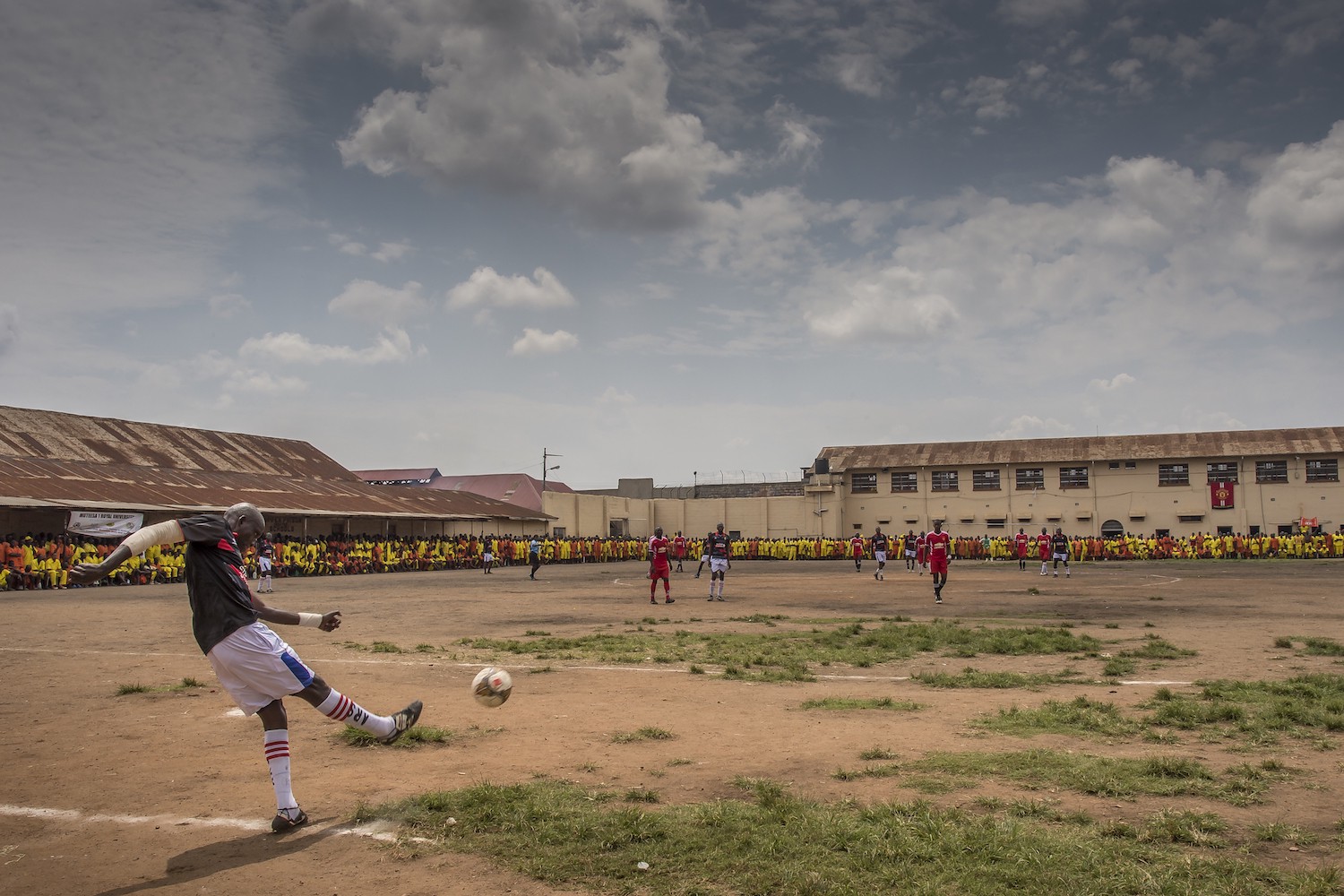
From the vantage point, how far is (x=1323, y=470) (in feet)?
196

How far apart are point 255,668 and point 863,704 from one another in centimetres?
596

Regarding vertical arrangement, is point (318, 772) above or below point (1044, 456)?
below

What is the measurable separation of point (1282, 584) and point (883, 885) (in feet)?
99.1

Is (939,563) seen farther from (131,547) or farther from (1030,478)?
(1030,478)

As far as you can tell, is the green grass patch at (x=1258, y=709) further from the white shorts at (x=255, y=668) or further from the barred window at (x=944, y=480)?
the barred window at (x=944, y=480)

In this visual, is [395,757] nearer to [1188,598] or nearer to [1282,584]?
[1188,598]

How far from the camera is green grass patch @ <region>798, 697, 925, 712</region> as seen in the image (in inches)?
372

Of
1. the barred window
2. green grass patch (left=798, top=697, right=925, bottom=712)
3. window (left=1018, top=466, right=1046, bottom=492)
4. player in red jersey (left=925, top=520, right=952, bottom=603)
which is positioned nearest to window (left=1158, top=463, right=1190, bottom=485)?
window (left=1018, top=466, right=1046, bottom=492)

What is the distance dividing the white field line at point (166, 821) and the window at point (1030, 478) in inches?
2588

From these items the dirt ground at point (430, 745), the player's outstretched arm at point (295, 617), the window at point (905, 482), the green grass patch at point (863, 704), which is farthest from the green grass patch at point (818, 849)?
the window at point (905, 482)

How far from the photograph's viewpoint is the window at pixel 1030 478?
215 ft

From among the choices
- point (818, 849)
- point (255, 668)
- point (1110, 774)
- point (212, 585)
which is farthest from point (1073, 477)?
point (212, 585)

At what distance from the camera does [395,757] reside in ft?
25.1

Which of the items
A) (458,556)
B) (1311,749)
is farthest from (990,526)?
(1311,749)
